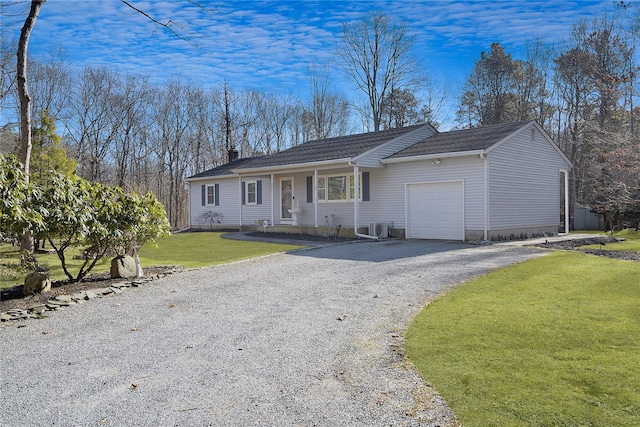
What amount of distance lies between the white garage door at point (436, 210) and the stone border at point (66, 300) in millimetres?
10470

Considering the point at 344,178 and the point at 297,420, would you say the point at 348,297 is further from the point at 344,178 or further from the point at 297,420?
the point at 344,178

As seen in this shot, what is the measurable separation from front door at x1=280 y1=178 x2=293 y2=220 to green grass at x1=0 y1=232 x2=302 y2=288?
4677 mm

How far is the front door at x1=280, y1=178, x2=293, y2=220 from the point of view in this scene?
21.9 m

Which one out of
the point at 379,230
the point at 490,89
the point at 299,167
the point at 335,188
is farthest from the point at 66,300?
the point at 490,89

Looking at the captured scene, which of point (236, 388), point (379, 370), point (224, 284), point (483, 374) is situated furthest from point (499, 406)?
point (224, 284)

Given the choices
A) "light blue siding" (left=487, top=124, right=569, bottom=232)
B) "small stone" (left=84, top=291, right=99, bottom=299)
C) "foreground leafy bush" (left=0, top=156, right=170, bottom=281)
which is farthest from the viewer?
"light blue siding" (left=487, top=124, right=569, bottom=232)

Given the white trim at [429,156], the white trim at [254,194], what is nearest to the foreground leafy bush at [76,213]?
the white trim at [429,156]

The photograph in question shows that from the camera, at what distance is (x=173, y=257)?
13.7m

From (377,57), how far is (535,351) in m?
30.9

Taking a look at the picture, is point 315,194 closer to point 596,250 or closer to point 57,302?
point 596,250

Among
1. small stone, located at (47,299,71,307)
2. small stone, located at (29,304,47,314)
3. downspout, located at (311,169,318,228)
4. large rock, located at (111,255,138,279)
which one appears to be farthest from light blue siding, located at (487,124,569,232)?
small stone, located at (29,304,47,314)

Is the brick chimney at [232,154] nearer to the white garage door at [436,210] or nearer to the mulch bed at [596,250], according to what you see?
the white garage door at [436,210]

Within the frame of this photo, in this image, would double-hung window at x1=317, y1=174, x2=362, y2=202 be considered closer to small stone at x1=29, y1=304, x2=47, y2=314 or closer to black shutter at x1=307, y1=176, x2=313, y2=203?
black shutter at x1=307, y1=176, x2=313, y2=203

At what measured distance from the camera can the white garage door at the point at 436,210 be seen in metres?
16.2
